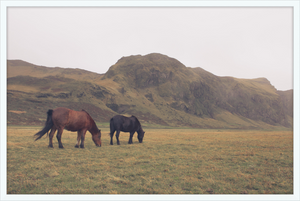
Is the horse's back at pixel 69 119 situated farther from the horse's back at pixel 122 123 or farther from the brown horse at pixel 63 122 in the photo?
the horse's back at pixel 122 123

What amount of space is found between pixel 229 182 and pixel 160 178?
2.99 meters

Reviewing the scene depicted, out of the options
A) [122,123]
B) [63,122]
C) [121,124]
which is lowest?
[121,124]

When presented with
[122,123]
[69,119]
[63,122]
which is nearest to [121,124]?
[122,123]

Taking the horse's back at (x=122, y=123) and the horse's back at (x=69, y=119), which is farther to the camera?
the horse's back at (x=122, y=123)

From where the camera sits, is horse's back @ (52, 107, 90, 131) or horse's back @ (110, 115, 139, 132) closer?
horse's back @ (52, 107, 90, 131)

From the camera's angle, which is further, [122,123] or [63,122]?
[122,123]

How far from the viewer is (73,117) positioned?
15.5 metres

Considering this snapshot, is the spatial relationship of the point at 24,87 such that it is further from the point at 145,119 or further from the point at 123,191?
the point at 123,191

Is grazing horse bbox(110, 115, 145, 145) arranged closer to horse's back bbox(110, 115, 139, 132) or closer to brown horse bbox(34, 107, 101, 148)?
horse's back bbox(110, 115, 139, 132)

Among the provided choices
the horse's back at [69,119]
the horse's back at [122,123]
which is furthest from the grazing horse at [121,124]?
the horse's back at [69,119]

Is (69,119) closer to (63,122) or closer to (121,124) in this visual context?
(63,122)

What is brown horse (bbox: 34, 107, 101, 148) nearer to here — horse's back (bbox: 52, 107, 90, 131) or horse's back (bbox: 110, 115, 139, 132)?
horse's back (bbox: 52, 107, 90, 131)

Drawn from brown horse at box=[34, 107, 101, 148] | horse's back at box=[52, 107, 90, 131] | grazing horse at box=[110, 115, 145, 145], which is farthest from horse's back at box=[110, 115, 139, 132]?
horse's back at box=[52, 107, 90, 131]

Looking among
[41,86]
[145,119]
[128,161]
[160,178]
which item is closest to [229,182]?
[160,178]
